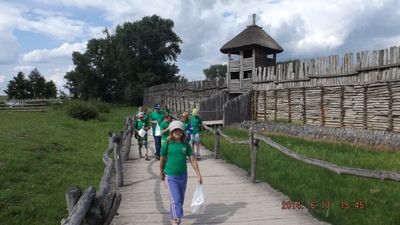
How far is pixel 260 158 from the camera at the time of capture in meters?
12.6

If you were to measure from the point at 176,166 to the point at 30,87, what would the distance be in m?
65.1

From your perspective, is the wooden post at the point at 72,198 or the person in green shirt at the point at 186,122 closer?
the wooden post at the point at 72,198

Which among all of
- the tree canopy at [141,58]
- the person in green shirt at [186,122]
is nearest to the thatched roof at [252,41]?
the person in green shirt at [186,122]

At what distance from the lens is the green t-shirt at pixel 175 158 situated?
5.51m

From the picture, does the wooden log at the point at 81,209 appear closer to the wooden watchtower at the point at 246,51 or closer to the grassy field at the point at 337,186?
the grassy field at the point at 337,186

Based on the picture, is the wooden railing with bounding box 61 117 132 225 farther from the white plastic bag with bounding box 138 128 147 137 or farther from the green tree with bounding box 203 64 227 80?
the green tree with bounding box 203 64 227 80

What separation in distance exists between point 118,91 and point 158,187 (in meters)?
61.6

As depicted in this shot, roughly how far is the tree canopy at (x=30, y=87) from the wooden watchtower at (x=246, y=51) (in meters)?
43.9

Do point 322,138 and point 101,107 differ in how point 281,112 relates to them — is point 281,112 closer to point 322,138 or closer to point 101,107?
point 322,138

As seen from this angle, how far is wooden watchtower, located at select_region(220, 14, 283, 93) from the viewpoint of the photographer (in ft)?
87.2

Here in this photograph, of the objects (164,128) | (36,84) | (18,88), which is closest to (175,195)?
(164,128)

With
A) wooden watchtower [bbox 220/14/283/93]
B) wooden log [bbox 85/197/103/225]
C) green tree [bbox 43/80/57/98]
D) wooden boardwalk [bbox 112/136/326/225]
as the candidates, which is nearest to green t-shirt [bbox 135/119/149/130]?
wooden boardwalk [bbox 112/136/326/225]

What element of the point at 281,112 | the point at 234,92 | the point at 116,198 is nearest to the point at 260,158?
the point at 116,198

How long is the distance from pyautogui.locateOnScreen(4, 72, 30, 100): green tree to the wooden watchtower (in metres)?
43.8
